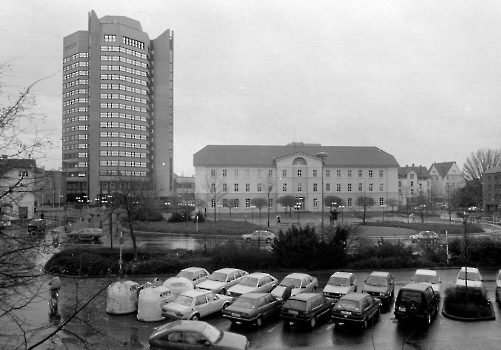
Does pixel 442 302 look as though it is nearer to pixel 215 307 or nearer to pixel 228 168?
pixel 215 307

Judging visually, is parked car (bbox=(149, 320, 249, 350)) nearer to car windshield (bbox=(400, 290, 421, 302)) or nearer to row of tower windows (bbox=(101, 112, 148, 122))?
car windshield (bbox=(400, 290, 421, 302))

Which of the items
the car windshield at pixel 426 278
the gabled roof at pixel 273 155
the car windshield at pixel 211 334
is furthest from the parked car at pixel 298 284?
the gabled roof at pixel 273 155

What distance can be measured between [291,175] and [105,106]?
5031 centimetres

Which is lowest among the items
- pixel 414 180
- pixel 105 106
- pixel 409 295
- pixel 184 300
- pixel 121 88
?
pixel 184 300

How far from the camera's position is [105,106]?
9731 centimetres

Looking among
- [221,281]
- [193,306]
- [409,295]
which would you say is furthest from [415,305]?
[221,281]

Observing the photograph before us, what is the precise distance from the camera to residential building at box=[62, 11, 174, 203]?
96.9m

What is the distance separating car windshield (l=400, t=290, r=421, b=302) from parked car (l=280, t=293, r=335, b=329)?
3.07 metres

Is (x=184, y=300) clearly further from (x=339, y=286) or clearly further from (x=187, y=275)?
(x=339, y=286)

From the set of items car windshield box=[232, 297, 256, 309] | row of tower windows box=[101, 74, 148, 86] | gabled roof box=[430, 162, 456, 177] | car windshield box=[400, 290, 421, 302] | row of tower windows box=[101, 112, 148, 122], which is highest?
row of tower windows box=[101, 74, 148, 86]

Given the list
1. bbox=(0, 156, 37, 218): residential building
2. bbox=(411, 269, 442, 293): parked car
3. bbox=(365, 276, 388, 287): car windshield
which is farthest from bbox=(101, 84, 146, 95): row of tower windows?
bbox=(0, 156, 37, 218): residential building

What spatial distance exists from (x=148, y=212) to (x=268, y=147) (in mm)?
38139

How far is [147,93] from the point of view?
341 feet

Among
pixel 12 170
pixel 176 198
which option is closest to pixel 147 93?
pixel 176 198
